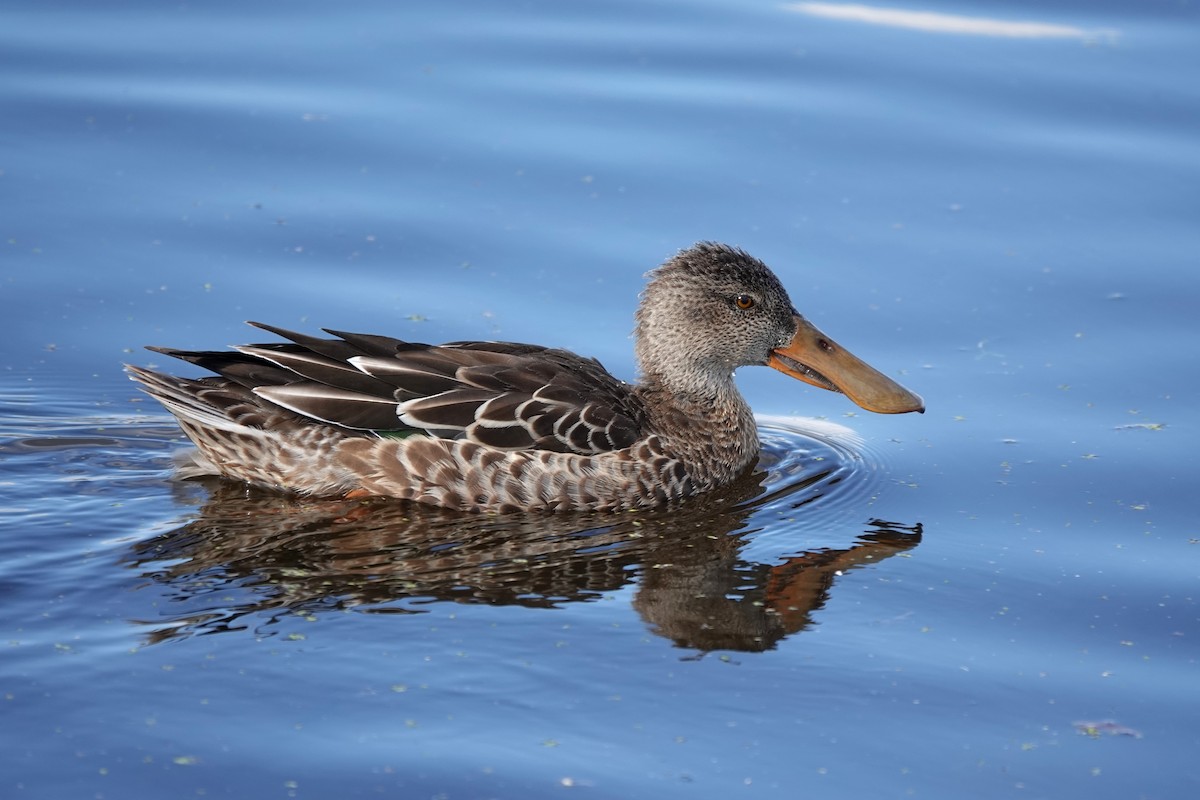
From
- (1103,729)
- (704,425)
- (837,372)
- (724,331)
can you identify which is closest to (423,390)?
(704,425)

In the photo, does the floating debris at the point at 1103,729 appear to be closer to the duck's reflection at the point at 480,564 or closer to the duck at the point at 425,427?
the duck's reflection at the point at 480,564

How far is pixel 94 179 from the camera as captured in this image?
12.7 meters

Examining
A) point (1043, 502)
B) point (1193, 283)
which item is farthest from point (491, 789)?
point (1193, 283)

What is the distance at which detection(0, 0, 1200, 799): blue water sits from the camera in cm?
691

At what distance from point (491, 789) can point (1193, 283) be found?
23.4ft

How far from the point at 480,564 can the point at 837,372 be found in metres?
2.77

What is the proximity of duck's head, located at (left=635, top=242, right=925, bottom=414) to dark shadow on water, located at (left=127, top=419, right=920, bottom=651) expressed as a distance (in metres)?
0.76

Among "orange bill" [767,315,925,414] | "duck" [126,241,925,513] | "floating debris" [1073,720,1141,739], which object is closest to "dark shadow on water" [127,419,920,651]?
"duck" [126,241,925,513]

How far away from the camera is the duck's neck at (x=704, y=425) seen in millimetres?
9727

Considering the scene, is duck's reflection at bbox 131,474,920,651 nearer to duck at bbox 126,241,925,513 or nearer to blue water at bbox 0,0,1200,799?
blue water at bbox 0,0,1200,799

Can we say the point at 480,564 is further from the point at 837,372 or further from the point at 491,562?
the point at 837,372

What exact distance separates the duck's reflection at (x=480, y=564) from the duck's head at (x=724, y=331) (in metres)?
0.95

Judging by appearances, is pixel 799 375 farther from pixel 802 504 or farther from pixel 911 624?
pixel 911 624

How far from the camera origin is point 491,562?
8.49 metres
